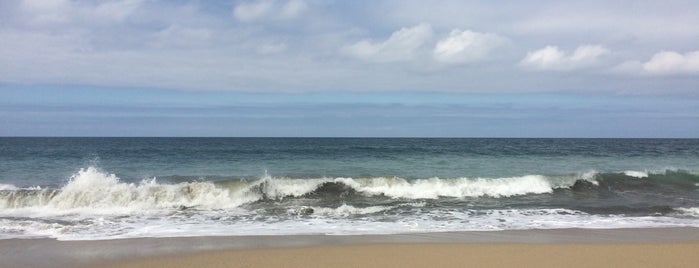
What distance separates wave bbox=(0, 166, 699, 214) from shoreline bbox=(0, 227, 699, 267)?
3597 millimetres

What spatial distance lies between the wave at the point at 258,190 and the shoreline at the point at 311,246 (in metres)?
3.60

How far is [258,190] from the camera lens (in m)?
14.2

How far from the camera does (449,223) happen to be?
9.61 m

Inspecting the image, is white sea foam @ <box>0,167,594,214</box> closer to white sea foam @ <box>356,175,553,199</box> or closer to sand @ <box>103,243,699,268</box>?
white sea foam @ <box>356,175,553,199</box>

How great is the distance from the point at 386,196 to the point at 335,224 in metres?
5.06

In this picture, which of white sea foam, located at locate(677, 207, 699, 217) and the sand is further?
white sea foam, located at locate(677, 207, 699, 217)

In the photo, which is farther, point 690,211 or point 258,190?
point 258,190

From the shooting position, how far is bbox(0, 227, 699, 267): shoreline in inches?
255

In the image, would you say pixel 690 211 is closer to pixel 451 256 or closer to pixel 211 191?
pixel 451 256

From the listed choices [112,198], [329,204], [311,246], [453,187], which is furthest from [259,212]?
[453,187]

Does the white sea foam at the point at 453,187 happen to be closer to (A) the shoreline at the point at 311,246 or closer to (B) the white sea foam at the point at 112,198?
(B) the white sea foam at the point at 112,198

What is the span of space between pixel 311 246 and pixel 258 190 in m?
7.33

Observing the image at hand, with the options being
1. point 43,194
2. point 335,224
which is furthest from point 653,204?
point 43,194

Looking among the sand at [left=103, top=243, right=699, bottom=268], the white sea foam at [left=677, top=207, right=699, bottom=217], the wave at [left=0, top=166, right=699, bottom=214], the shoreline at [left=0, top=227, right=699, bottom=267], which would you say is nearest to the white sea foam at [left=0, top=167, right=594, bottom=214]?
the wave at [left=0, top=166, right=699, bottom=214]
